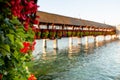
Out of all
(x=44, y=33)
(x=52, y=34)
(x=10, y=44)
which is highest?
(x=44, y=33)

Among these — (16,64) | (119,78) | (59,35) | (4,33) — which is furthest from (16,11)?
(59,35)

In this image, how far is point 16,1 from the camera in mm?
3033

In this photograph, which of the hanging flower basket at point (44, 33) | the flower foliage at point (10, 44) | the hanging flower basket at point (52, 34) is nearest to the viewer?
the flower foliage at point (10, 44)

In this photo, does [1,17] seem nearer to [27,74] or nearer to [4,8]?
[4,8]

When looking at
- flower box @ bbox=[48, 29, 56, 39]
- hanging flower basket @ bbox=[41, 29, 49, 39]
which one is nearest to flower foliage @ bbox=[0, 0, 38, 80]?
hanging flower basket @ bbox=[41, 29, 49, 39]

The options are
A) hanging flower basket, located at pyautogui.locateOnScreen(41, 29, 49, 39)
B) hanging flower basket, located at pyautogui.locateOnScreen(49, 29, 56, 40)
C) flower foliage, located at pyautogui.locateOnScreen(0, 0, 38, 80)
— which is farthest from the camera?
hanging flower basket, located at pyautogui.locateOnScreen(49, 29, 56, 40)

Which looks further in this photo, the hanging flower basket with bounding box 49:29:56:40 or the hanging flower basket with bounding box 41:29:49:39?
the hanging flower basket with bounding box 49:29:56:40

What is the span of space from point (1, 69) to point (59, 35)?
3392cm

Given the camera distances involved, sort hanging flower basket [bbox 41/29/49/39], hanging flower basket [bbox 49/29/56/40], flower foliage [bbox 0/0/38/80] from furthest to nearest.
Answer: hanging flower basket [bbox 49/29/56/40]
hanging flower basket [bbox 41/29/49/39]
flower foliage [bbox 0/0/38/80]

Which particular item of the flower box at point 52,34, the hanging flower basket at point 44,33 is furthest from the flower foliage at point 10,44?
the flower box at point 52,34

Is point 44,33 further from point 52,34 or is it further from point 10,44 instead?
point 10,44

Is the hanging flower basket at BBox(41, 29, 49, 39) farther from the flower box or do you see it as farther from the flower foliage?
the flower foliage

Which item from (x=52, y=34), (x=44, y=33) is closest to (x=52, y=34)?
(x=52, y=34)

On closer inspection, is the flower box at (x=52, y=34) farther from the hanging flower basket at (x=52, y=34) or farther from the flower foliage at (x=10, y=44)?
the flower foliage at (x=10, y=44)
